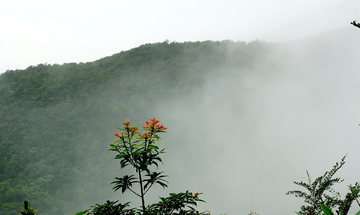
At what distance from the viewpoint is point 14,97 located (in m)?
37.3

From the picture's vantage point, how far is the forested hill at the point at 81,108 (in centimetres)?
2966

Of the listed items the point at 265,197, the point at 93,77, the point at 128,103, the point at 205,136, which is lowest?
the point at 265,197

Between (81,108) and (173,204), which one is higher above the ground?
(81,108)

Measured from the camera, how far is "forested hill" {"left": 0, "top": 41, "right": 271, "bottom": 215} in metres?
29.7

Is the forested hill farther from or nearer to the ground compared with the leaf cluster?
farther from the ground

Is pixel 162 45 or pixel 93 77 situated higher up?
pixel 162 45

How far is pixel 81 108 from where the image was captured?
137ft

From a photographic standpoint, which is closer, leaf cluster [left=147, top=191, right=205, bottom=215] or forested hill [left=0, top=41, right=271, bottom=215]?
leaf cluster [left=147, top=191, right=205, bottom=215]

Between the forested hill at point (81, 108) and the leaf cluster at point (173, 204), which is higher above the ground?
the forested hill at point (81, 108)

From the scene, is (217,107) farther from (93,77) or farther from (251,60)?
(93,77)

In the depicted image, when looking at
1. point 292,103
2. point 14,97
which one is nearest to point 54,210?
point 14,97

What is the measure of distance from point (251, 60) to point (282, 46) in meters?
13.6

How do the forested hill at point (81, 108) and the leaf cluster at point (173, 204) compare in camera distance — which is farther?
the forested hill at point (81, 108)

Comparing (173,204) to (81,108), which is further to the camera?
(81,108)
